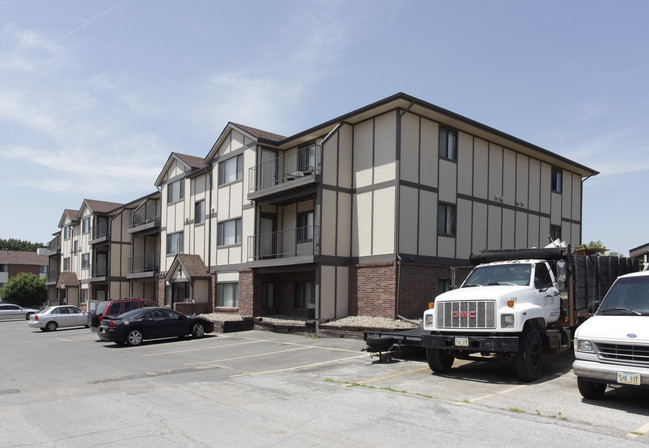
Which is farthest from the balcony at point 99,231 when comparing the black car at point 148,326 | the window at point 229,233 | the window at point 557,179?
the window at point 557,179

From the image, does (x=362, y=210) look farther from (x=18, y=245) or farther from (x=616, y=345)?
(x=18, y=245)

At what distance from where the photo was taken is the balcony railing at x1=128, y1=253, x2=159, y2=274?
130 ft

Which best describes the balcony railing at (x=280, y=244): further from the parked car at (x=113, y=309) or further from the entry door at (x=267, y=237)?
the parked car at (x=113, y=309)

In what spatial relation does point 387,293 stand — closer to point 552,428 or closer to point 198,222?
point 552,428

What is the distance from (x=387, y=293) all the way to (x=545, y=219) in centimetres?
1224

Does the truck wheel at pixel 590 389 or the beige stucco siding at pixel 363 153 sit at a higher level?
the beige stucco siding at pixel 363 153

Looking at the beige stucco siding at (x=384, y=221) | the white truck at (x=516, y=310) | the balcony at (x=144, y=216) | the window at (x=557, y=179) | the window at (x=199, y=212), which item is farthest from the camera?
the balcony at (x=144, y=216)

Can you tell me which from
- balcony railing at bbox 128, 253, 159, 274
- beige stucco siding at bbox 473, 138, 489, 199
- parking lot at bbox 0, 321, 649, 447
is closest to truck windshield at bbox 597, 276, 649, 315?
parking lot at bbox 0, 321, 649, 447

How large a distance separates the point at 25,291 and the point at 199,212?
35874mm

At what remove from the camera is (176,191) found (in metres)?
35.2

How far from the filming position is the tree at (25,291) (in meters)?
56.8

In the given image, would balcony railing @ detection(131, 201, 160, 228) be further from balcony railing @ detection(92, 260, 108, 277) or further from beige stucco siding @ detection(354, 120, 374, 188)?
beige stucco siding @ detection(354, 120, 374, 188)

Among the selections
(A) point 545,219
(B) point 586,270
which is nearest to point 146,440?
(B) point 586,270

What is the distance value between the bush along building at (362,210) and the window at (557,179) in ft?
0.30
